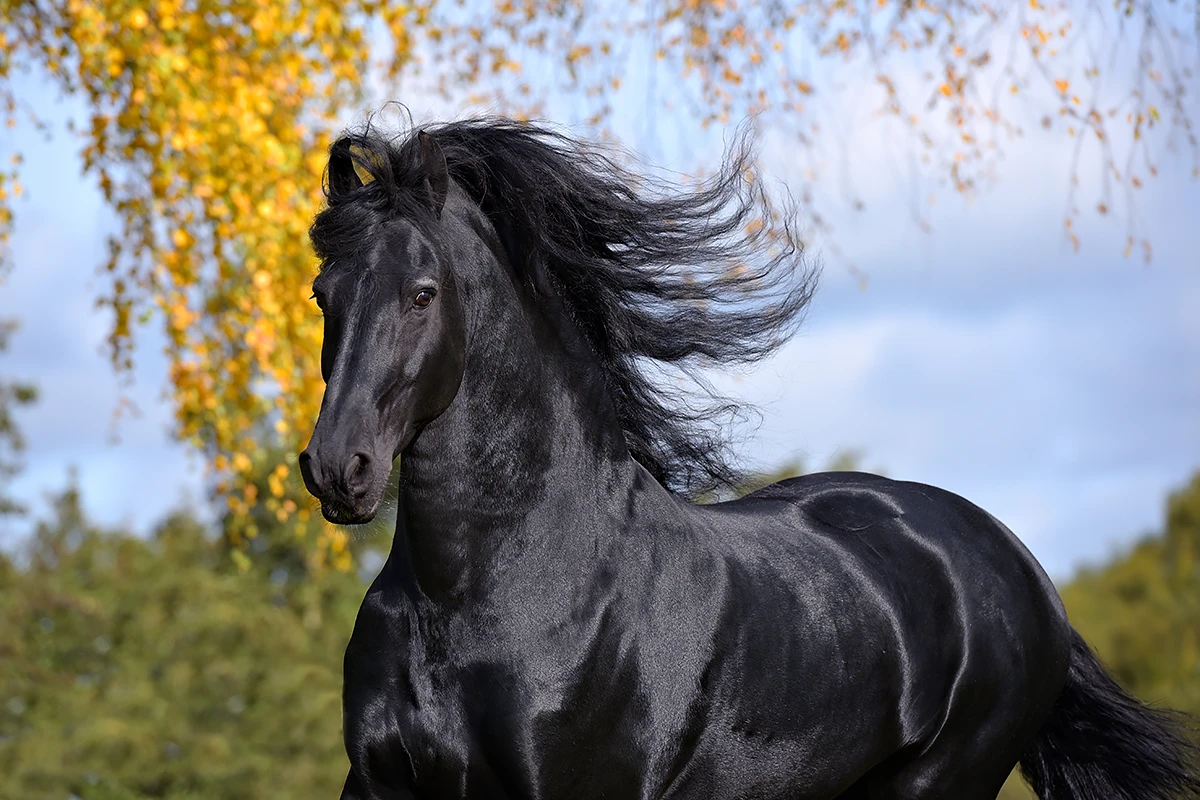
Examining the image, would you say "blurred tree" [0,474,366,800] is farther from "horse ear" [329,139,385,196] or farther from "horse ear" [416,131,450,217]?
"horse ear" [416,131,450,217]

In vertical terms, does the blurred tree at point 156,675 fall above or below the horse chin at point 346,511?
below

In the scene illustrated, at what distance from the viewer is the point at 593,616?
3398 millimetres

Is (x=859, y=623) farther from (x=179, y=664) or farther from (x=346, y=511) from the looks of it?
(x=179, y=664)

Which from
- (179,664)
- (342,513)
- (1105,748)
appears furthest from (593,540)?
(179,664)

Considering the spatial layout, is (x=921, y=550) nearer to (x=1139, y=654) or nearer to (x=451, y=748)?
(x=451, y=748)

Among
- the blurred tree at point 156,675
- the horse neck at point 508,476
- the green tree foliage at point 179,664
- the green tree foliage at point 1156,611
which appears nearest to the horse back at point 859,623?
the horse neck at point 508,476

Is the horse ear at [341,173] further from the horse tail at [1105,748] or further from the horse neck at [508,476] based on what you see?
the horse tail at [1105,748]

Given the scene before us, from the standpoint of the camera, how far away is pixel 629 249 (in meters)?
4.01

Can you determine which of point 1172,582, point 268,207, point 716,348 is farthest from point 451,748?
point 1172,582

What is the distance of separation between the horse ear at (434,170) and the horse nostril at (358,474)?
2.31 ft

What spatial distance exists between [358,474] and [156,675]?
24.4 m

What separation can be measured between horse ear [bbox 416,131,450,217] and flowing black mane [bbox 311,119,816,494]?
23 millimetres

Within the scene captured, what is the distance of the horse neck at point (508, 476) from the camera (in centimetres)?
335

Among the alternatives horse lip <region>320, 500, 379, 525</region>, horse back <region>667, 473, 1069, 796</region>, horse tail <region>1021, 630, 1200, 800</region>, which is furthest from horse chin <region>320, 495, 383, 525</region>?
horse tail <region>1021, 630, 1200, 800</region>
